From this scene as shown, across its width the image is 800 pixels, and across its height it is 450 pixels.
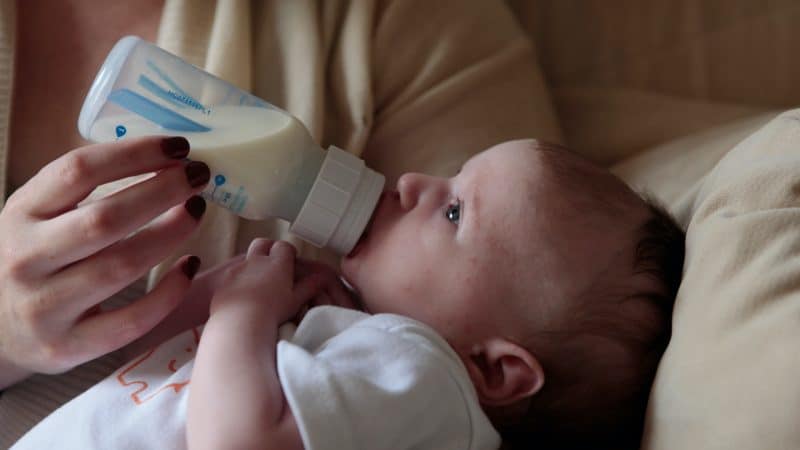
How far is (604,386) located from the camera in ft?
2.88

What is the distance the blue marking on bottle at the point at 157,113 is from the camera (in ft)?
2.79

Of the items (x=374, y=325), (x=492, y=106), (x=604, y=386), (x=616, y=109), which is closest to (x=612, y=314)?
(x=604, y=386)

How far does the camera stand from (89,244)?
755 mm

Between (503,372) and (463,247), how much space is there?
133 mm

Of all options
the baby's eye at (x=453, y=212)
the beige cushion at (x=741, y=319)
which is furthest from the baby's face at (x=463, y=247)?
the beige cushion at (x=741, y=319)

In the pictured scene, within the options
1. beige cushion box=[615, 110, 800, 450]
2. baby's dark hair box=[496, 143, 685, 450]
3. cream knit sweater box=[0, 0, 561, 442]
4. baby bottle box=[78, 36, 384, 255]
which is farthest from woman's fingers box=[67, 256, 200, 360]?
beige cushion box=[615, 110, 800, 450]

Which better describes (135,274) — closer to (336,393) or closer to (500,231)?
(336,393)

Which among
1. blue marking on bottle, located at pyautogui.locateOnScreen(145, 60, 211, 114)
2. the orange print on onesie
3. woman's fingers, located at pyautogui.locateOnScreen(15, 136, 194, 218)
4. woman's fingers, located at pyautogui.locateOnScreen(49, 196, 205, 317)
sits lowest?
the orange print on onesie

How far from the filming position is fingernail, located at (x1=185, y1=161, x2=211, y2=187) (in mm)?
796

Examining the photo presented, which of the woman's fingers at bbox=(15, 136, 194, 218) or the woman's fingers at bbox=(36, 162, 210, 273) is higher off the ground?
the woman's fingers at bbox=(15, 136, 194, 218)

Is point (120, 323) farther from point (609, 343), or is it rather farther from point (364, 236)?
point (609, 343)

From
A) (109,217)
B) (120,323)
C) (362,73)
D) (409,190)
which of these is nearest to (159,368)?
(120,323)

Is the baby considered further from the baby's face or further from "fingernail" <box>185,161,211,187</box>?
"fingernail" <box>185,161,211,187</box>

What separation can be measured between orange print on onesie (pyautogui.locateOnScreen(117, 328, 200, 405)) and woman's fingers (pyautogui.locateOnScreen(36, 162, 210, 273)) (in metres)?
0.15
